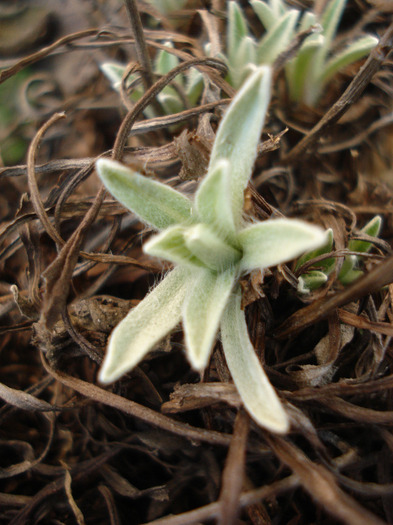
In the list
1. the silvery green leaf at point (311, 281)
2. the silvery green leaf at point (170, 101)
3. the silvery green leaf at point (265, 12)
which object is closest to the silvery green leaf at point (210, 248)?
the silvery green leaf at point (311, 281)

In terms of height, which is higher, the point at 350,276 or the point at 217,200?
the point at 217,200

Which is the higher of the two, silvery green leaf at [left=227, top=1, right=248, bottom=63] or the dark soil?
silvery green leaf at [left=227, top=1, right=248, bottom=63]

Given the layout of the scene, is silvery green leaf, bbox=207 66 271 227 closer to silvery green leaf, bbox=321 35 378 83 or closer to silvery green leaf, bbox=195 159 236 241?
silvery green leaf, bbox=195 159 236 241

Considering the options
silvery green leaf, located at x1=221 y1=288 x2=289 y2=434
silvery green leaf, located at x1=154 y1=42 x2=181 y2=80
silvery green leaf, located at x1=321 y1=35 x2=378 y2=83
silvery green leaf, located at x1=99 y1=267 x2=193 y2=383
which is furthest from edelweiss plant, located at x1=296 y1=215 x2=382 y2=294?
silvery green leaf, located at x1=154 y1=42 x2=181 y2=80

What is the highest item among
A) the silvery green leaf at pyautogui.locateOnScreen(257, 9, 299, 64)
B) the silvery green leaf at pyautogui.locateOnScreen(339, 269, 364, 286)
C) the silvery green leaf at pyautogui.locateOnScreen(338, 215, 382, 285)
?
the silvery green leaf at pyautogui.locateOnScreen(257, 9, 299, 64)

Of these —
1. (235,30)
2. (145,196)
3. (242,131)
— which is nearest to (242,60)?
(235,30)

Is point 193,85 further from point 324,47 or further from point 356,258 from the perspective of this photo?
point 356,258
